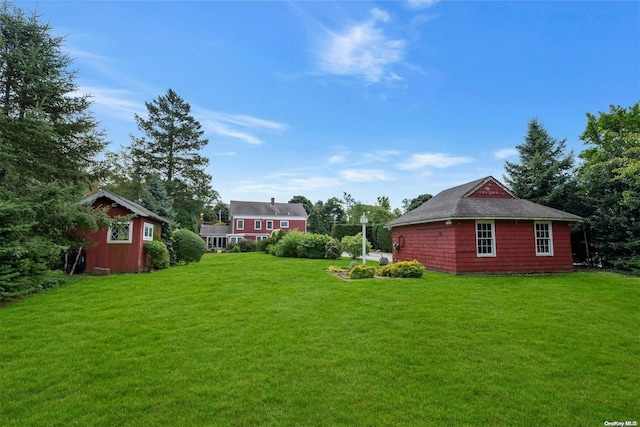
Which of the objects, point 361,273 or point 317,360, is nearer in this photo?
point 317,360

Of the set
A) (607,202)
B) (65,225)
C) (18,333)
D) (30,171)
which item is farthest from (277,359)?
(607,202)

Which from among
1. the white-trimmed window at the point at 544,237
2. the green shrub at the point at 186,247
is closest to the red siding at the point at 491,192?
the white-trimmed window at the point at 544,237

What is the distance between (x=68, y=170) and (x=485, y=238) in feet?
55.4

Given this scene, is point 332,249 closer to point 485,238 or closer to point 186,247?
point 186,247

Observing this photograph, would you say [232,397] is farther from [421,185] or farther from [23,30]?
[421,185]

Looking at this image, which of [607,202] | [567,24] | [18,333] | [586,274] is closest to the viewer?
[18,333]

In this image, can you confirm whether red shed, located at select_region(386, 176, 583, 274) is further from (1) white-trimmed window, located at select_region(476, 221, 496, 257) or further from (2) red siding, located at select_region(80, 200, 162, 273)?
(2) red siding, located at select_region(80, 200, 162, 273)

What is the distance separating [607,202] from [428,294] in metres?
12.9

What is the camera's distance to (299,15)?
39.2ft

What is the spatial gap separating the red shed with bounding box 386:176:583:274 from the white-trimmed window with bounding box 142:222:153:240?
12806 mm

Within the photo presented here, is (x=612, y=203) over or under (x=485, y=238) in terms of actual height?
over

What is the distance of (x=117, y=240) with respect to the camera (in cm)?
1327

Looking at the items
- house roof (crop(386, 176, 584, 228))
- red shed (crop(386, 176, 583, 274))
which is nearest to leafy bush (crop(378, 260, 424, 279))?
red shed (crop(386, 176, 583, 274))

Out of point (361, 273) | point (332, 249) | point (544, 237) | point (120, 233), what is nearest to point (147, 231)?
point (120, 233)
